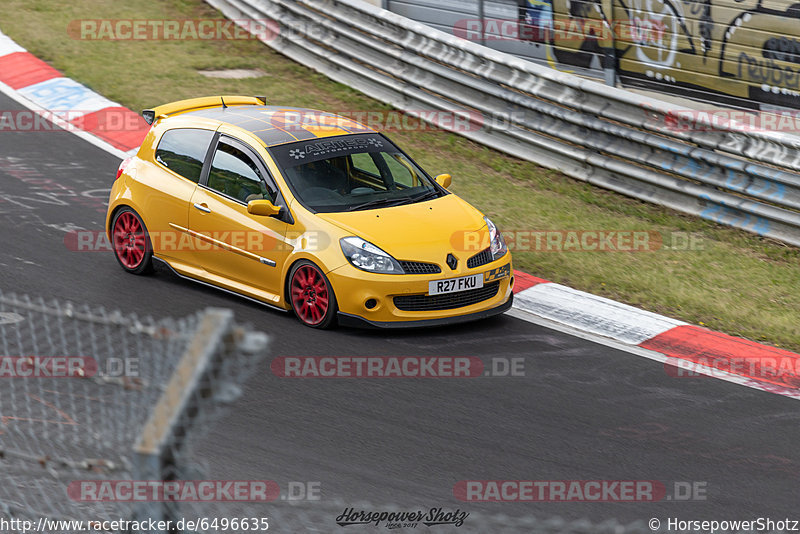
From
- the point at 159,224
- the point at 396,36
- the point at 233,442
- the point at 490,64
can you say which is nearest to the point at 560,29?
the point at 490,64

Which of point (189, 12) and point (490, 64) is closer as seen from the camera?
point (490, 64)

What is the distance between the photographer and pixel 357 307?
8.16m

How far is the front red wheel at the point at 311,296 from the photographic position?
8266 mm

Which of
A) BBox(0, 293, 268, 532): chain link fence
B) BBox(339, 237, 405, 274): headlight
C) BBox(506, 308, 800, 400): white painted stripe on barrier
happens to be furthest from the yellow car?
BBox(0, 293, 268, 532): chain link fence

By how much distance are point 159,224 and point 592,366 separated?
4.07m

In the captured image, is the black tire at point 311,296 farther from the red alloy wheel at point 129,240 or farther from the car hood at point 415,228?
the red alloy wheel at point 129,240

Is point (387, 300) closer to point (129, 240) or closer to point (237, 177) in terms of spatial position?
point (237, 177)

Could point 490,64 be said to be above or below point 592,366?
above

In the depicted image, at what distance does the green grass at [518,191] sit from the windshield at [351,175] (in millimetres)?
1547

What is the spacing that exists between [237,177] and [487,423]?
11.1ft

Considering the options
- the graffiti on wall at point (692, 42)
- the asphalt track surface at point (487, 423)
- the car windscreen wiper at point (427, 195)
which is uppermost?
the graffiti on wall at point (692, 42)

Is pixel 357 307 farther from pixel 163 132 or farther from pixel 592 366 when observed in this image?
pixel 163 132

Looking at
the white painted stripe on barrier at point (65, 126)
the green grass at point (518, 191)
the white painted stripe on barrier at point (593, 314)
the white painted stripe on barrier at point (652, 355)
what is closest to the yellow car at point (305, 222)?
the white painted stripe on barrier at point (652, 355)

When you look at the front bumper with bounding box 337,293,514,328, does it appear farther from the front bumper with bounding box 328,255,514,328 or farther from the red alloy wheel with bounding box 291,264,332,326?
the red alloy wheel with bounding box 291,264,332,326
